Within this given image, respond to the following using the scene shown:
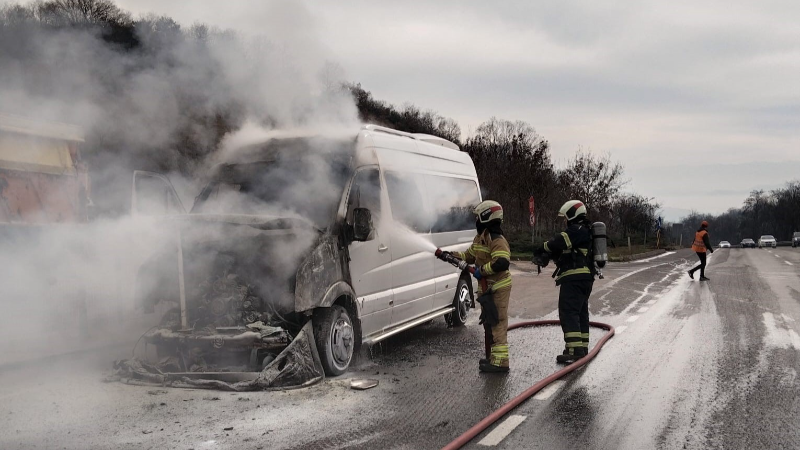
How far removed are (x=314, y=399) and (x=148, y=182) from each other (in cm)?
349

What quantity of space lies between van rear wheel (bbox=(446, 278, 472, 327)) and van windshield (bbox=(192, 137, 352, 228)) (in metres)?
3.48

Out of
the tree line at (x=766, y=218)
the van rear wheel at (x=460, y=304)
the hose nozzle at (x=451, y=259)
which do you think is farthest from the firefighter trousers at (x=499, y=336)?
the tree line at (x=766, y=218)

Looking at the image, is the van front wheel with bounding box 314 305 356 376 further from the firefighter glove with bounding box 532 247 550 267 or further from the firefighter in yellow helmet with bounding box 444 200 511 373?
the firefighter glove with bounding box 532 247 550 267

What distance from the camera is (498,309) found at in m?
6.99

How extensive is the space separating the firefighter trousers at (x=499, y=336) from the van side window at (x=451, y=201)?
1.76 meters

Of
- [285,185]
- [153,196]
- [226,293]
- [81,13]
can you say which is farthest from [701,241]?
[81,13]

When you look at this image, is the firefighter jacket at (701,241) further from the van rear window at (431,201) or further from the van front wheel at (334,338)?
the van front wheel at (334,338)

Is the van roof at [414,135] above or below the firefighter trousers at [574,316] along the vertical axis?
above

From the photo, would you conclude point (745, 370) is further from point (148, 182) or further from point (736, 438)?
point (148, 182)

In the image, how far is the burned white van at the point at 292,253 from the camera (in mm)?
6121

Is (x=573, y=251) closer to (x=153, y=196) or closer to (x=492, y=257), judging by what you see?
(x=492, y=257)

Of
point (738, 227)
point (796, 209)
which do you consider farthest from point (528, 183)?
point (738, 227)

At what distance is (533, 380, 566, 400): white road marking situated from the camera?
585 centimetres

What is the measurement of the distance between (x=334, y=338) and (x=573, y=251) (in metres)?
2.91
